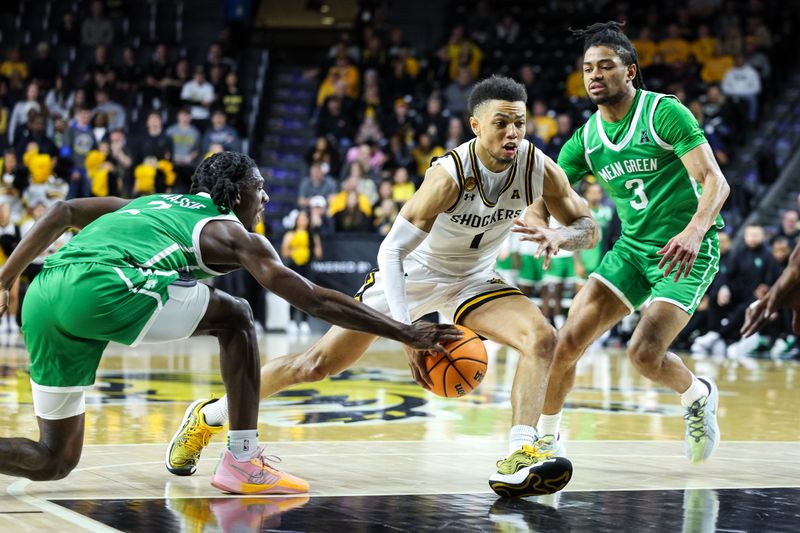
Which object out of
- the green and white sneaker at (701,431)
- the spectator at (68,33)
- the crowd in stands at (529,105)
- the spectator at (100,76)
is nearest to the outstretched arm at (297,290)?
the green and white sneaker at (701,431)

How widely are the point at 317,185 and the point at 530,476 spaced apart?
41.3ft

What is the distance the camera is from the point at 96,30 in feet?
70.8

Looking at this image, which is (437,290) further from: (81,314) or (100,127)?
(100,127)

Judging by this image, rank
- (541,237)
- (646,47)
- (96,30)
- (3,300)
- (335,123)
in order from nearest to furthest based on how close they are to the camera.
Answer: (3,300) < (541,237) < (335,123) < (646,47) < (96,30)

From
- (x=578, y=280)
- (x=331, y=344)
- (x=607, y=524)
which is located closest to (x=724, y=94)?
(x=578, y=280)

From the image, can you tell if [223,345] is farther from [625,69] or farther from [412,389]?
[412,389]

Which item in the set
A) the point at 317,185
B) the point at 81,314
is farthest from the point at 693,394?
the point at 317,185

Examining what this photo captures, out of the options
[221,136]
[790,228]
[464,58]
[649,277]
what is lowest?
[790,228]

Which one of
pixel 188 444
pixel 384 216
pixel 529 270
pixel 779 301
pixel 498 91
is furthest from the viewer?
pixel 384 216

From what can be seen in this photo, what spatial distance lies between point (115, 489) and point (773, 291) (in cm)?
270

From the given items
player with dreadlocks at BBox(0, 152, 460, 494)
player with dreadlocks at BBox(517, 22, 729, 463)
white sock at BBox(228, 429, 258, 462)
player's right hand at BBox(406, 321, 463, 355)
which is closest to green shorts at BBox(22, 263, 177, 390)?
player with dreadlocks at BBox(0, 152, 460, 494)

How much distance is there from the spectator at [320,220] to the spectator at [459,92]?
3475 mm

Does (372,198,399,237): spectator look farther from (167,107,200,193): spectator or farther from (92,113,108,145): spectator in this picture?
(92,113,108,145): spectator

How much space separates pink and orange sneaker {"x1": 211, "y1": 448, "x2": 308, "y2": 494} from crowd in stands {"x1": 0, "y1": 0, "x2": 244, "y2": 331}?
1095cm
